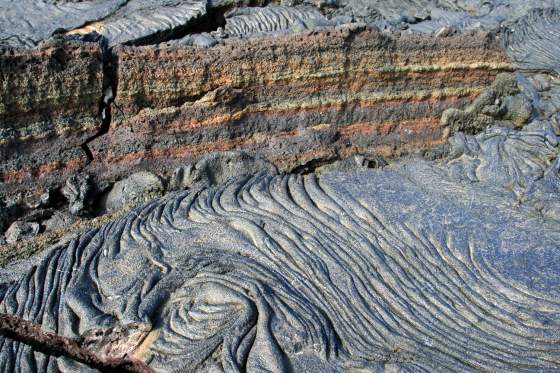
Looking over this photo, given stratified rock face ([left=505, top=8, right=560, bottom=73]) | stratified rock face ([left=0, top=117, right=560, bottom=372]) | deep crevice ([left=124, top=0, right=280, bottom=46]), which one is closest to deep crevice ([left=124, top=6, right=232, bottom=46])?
deep crevice ([left=124, top=0, right=280, bottom=46])

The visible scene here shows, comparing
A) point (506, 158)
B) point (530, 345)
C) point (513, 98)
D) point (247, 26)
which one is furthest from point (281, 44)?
point (530, 345)

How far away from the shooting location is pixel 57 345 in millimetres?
2717

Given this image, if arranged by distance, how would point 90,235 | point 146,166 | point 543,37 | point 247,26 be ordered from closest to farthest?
point 90,235, point 146,166, point 247,26, point 543,37

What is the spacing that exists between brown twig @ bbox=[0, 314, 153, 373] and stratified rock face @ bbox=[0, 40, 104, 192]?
3.83ft

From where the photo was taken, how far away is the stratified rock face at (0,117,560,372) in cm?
262

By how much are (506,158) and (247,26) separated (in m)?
2.36

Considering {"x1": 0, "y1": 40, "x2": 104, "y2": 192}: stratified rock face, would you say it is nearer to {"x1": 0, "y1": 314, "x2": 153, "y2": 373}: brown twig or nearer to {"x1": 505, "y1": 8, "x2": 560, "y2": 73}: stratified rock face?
{"x1": 0, "y1": 314, "x2": 153, "y2": 373}: brown twig

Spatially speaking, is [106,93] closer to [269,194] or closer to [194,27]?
[269,194]

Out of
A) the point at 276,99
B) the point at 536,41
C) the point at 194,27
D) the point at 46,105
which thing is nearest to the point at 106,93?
the point at 46,105

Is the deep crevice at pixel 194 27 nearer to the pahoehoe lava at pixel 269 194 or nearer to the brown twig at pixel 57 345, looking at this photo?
the pahoehoe lava at pixel 269 194

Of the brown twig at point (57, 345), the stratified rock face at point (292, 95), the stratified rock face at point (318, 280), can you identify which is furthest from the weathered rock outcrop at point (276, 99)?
the brown twig at point (57, 345)

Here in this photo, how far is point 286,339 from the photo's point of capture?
2.64 meters

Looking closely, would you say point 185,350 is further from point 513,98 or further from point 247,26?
point 513,98

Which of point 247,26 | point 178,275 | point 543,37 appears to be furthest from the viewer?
point 543,37
